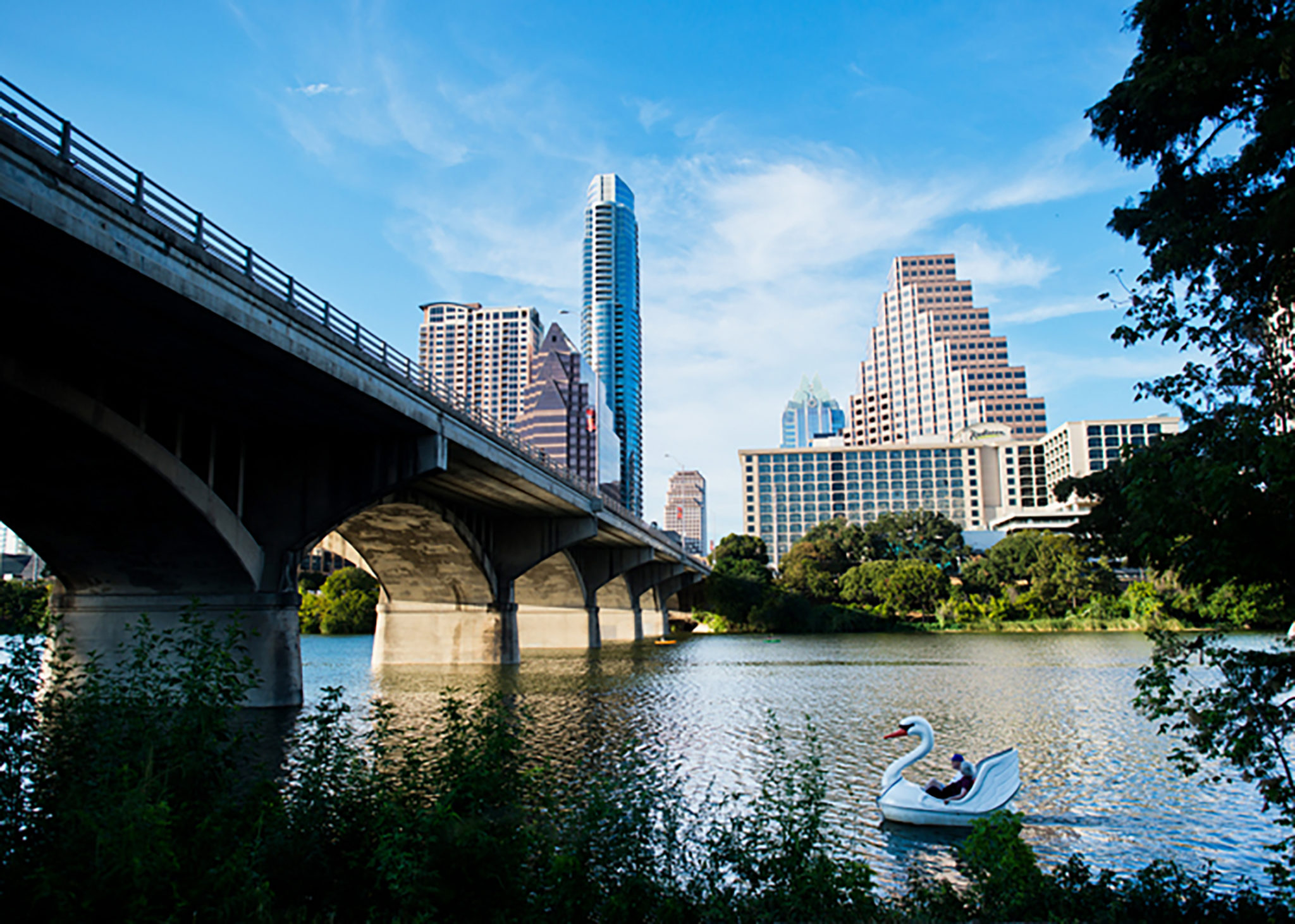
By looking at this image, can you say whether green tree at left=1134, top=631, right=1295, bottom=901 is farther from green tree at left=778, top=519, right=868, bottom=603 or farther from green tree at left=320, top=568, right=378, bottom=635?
green tree at left=778, top=519, right=868, bottom=603

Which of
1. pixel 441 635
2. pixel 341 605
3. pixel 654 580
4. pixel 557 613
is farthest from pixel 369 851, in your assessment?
pixel 341 605

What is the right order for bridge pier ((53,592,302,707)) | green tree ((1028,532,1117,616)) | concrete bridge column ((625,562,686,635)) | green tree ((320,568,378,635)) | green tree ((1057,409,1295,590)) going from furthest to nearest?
green tree ((320,568,378,635)) → green tree ((1028,532,1117,616)) → concrete bridge column ((625,562,686,635)) → bridge pier ((53,592,302,707)) → green tree ((1057,409,1295,590))

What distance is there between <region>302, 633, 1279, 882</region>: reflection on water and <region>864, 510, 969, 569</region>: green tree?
84422mm

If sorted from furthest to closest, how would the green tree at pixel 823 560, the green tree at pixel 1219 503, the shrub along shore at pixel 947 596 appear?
the green tree at pixel 823 560 → the shrub along shore at pixel 947 596 → the green tree at pixel 1219 503

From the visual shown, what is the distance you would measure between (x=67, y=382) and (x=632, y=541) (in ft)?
166

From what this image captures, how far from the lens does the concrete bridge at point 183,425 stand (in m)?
16.2

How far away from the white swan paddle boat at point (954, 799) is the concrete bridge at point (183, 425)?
12024mm

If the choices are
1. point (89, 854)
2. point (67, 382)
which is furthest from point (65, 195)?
point (89, 854)

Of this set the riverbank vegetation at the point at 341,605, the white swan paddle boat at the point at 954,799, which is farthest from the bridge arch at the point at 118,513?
the riverbank vegetation at the point at 341,605

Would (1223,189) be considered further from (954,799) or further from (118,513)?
(118,513)

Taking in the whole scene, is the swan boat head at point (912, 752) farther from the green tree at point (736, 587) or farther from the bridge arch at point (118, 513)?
the green tree at point (736, 587)

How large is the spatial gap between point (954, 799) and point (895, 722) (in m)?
12.2

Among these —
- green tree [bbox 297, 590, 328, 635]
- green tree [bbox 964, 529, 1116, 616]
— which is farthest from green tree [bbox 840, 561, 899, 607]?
green tree [bbox 297, 590, 328, 635]

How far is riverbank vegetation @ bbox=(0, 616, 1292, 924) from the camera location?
6.99m
